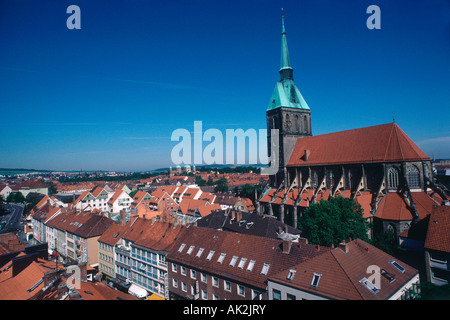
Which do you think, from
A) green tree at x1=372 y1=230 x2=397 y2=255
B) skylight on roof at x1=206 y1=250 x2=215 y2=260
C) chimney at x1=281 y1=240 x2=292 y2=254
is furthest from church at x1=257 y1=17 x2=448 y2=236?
skylight on roof at x1=206 y1=250 x2=215 y2=260

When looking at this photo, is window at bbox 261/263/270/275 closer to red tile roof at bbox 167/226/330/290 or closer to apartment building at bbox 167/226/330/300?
apartment building at bbox 167/226/330/300

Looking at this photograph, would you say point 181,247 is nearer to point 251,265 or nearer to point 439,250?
point 251,265

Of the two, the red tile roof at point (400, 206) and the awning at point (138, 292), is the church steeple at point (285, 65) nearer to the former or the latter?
the red tile roof at point (400, 206)

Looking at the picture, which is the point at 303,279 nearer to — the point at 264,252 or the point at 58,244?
the point at 264,252

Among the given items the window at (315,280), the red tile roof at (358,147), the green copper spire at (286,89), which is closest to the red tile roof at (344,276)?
the window at (315,280)
